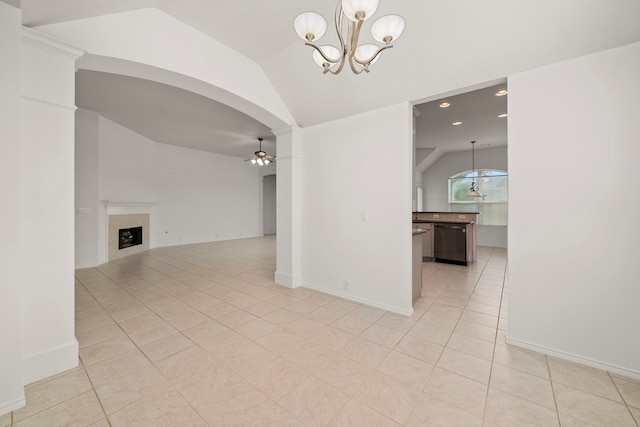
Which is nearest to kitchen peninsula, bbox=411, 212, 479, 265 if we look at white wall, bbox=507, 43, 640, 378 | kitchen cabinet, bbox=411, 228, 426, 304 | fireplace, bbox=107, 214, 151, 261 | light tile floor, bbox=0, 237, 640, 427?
kitchen cabinet, bbox=411, 228, 426, 304

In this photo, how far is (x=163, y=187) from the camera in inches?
299

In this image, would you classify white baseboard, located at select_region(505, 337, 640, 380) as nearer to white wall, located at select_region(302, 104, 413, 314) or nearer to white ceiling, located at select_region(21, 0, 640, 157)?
white wall, located at select_region(302, 104, 413, 314)

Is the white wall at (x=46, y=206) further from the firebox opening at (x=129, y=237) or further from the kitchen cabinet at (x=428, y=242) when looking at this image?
the kitchen cabinet at (x=428, y=242)

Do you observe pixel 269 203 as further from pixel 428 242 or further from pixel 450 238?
pixel 450 238

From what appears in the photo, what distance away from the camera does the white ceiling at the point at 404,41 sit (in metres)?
1.85

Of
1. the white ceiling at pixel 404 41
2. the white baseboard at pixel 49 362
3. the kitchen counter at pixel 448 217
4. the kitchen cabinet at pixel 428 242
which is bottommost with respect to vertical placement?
the white baseboard at pixel 49 362

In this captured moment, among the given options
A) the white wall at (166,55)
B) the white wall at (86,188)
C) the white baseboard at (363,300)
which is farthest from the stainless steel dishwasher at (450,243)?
the white wall at (86,188)

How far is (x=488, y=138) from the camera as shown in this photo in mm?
6949

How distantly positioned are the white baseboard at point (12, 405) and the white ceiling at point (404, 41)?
2.57 meters

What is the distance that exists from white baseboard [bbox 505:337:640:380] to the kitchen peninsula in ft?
10.4

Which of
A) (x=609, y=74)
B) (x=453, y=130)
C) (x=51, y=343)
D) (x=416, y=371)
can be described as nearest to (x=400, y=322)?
(x=416, y=371)

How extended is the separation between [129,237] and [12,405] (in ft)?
19.7

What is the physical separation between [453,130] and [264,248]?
626cm

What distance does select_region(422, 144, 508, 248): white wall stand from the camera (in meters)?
8.01
